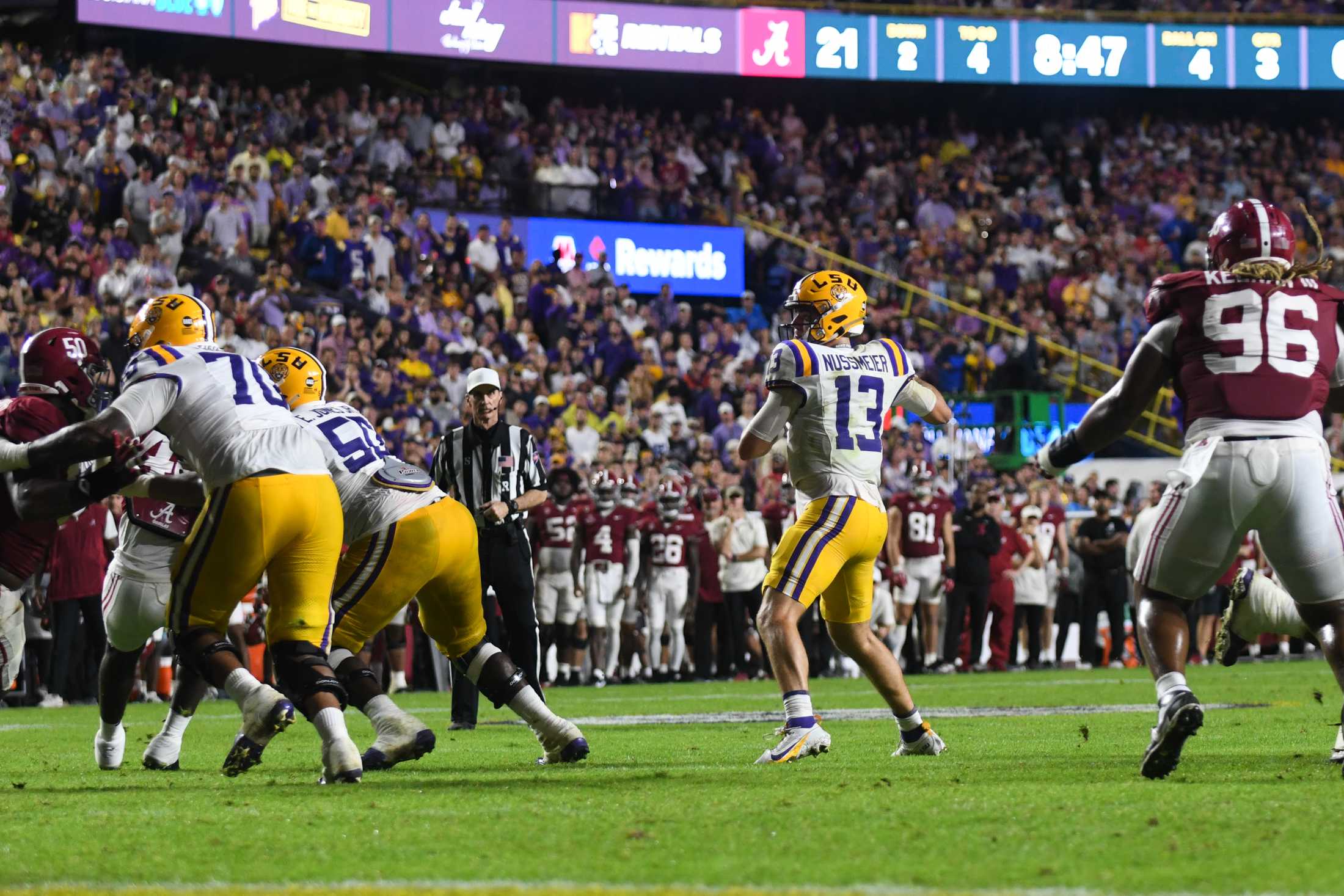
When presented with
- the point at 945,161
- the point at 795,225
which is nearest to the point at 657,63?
the point at 795,225

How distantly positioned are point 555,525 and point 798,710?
31.1ft

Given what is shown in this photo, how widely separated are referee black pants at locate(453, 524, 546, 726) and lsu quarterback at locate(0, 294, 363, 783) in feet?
11.0

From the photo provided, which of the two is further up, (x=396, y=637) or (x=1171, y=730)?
(x=1171, y=730)

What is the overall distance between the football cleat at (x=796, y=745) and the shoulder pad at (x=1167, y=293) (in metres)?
2.36

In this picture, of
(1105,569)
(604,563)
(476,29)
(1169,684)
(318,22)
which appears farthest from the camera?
(476,29)

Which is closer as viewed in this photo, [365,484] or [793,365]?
[365,484]

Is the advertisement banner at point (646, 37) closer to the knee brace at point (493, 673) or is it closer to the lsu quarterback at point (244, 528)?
the knee brace at point (493, 673)

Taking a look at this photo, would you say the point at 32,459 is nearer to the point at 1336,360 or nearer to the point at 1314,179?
the point at 1336,360

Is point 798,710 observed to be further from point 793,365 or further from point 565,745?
point 793,365

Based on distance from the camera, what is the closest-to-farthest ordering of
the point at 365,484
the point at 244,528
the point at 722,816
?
1. the point at 722,816
2. the point at 244,528
3. the point at 365,484

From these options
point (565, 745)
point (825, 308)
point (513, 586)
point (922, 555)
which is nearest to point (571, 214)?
point (922, 555)

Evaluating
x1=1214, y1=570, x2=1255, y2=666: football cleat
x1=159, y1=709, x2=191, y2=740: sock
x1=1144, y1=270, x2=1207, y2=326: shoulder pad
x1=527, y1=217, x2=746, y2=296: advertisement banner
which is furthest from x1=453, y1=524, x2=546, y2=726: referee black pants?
x1=527, y1=217, x2=746, y2=296: advertisement banner

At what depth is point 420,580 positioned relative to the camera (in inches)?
274

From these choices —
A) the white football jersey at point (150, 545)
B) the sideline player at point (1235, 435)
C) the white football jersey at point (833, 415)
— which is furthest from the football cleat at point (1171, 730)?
the white football jersey at point (150, 545)
